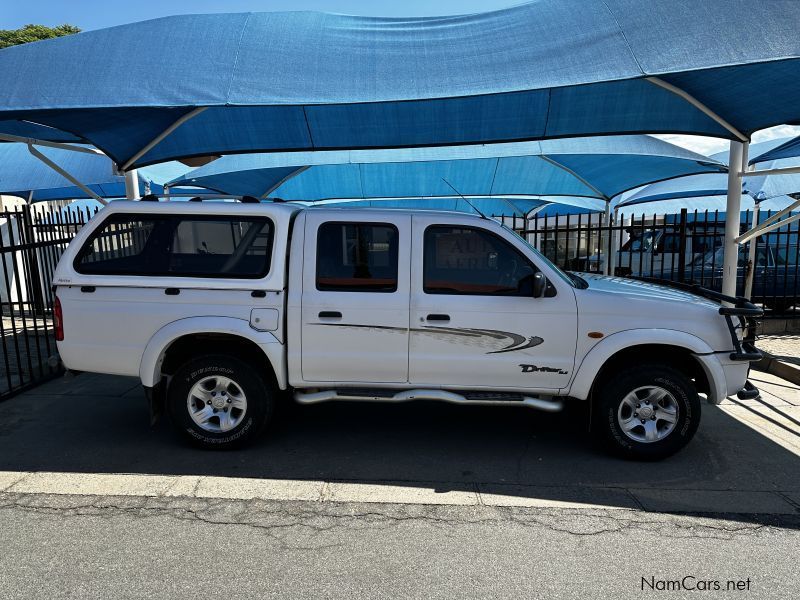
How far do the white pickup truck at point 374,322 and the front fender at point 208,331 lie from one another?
0.04ft

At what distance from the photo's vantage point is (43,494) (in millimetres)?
4031

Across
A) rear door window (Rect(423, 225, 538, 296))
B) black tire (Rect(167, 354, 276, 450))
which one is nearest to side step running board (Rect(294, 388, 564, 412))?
black tire (Rect(167, 354, 276, 450))

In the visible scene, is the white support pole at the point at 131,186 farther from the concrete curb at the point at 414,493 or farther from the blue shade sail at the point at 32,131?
the concrete curb at the point at 414,493

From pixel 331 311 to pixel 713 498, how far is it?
10.2 feet

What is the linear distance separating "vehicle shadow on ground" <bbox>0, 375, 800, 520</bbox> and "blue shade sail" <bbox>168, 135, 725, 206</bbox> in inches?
249

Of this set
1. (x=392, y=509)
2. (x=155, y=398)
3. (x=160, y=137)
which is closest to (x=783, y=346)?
(x=392, y=509)

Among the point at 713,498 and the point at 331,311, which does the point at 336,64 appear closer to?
the point at 331,311

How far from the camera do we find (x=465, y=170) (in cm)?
1317

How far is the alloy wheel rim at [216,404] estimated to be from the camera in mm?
4613

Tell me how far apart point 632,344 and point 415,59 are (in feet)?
10.7

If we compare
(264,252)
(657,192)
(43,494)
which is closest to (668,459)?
(264,252)

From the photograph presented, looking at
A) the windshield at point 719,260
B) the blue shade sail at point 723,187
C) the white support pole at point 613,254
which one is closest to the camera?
the white support pole at point 613,254

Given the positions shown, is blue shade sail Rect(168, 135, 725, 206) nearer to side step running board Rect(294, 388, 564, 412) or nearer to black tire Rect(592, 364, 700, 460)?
black tire Rect(592, 364, 700, 460)

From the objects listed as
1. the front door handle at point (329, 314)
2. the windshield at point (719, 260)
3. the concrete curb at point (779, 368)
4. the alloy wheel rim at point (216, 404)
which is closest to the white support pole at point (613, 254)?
the windshield at point (719, 260)
